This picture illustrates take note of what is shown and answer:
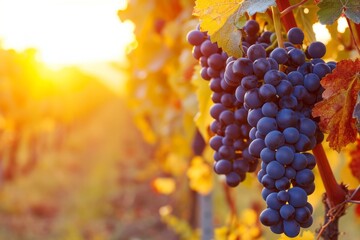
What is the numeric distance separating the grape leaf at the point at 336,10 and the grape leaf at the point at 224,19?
0.14 meters

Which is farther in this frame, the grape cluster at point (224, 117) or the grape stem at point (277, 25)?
the grape cluster at point (224, 117)

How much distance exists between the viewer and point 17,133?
1010 cm

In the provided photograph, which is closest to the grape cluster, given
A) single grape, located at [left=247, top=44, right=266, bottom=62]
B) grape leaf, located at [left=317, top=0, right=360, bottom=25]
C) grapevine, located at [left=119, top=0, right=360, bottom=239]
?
grapevine, located at [left=119, top=0, right=360, bottom=239]

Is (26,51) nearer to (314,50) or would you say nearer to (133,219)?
(133,219)

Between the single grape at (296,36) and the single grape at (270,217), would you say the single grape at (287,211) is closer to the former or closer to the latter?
the single grape at (270,217)

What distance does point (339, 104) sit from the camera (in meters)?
1.04

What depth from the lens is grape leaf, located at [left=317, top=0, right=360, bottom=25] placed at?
3.28 ft

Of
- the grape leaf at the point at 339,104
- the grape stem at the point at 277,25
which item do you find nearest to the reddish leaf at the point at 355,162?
the grape leaf at the point at 339,104

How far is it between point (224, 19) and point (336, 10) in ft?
0.71

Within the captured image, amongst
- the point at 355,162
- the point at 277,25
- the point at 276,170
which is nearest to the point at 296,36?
the point at 277,25

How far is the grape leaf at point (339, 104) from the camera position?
1010 mm

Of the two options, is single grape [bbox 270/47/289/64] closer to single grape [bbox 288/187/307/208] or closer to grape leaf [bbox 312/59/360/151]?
grape leaf [bbox 312/59/360/151]

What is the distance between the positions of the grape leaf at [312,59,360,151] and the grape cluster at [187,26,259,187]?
198mm

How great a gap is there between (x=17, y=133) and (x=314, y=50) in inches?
379
